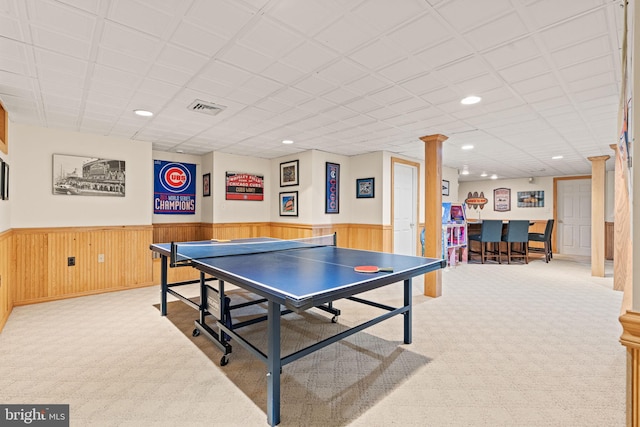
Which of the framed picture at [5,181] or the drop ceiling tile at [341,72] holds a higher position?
the drop ceiling tile at [341,72]

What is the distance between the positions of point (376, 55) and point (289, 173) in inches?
170

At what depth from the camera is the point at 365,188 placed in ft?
21.1

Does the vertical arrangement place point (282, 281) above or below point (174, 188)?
below

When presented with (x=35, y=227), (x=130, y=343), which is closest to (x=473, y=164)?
(x=130, y=343)

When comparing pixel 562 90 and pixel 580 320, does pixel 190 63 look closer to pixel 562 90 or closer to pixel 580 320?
pixel 562 90

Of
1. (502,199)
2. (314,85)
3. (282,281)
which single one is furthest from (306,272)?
(502,199)

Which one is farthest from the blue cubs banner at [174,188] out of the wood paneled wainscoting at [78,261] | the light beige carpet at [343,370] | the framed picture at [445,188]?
the framed picture at [445,188]

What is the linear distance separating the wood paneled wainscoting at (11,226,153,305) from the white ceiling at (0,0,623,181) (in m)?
1.56

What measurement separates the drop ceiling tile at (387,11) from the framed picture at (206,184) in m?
5.06

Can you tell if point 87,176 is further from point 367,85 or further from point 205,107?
point 367,85

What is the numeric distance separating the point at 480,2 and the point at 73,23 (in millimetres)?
2451

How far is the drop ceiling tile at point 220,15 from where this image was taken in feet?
5.99

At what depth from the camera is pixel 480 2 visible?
5.94ft

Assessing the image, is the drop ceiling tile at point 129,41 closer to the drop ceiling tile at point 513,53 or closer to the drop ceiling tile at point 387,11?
the drop ceiling tile at point 387,11
